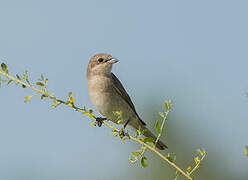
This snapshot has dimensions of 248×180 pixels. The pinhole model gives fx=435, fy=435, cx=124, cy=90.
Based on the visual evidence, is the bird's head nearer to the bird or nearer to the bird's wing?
the bird

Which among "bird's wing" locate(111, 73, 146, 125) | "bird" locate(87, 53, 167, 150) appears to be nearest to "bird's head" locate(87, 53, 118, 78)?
"bird" locate(87, 53, 167, 150)

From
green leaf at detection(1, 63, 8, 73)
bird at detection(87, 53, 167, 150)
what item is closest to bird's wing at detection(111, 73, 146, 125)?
bird at detection(87, 53, 167, 150)

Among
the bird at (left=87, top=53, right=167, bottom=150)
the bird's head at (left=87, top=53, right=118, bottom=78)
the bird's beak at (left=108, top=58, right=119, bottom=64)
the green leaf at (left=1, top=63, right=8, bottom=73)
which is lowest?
the bird at (left=87, top=53, right=167, bottom=150)

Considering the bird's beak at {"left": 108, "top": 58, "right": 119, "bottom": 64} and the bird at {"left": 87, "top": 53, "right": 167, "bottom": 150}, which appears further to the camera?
the bird's beak at {"left": 108, "top": 58, "right": 119, "bottom": 64}

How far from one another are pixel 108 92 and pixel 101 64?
57cm

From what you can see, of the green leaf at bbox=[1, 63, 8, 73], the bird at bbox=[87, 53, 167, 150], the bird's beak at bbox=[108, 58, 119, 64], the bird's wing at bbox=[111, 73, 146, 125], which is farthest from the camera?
the bird's wing at bbox=[111, 73, 146, 125]

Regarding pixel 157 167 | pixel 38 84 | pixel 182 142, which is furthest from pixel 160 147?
pixel 182 142

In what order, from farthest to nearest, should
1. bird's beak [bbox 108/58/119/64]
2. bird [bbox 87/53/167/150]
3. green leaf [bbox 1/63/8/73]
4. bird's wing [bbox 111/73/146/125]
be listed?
bird's wing [bbox 111/73/146/125], bird's beak [bbox 108/58/119/64], bird [bbox 87/53/167/150], green leaf [bbox 1/63/8/73]

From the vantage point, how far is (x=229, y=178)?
12.5 metres

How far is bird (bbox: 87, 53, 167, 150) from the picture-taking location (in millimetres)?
6822

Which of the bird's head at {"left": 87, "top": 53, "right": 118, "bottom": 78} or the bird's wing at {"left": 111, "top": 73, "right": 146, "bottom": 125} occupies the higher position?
the bird's head at {"left": 87, "top": 53, "right": 118, "bottom": 78}

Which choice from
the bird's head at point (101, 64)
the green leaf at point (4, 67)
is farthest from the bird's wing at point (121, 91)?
the green leaf at point (4, 67)

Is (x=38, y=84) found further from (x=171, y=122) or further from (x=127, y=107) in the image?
(x=171, y=122)

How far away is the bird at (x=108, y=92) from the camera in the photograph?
6.82 m
